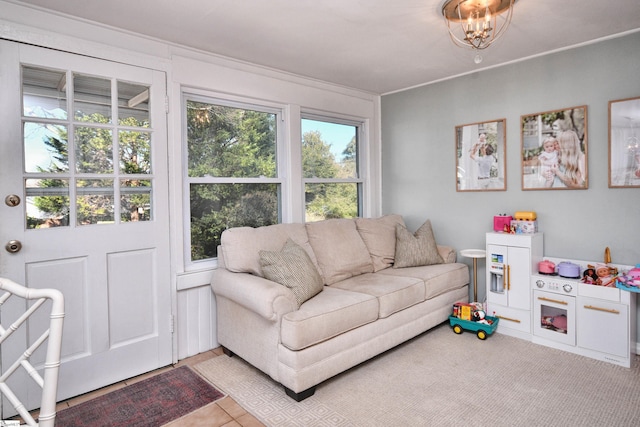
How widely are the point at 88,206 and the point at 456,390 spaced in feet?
8.69

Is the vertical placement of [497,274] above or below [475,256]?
below

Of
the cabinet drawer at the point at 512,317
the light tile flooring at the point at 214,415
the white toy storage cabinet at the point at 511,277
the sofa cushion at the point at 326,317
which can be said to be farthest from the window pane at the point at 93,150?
the cabinet drawer at the point at 512,317

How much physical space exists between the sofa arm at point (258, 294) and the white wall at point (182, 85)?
36cm

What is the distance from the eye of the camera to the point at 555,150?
10.6ft

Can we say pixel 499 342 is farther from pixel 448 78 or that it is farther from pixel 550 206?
pixel 448 78

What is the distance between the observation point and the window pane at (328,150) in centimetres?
393

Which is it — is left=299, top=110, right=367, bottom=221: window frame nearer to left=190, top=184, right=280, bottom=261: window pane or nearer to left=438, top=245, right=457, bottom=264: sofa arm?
left=190, top=184, right=280, bottom=261: window pane

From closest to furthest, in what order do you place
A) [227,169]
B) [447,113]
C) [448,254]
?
[227,169] → [448,254] → [447,113]

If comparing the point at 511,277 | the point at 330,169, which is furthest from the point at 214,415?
the point at 330,169

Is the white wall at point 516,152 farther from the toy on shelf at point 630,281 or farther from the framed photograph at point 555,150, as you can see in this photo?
the toy on shelf at point 630,281

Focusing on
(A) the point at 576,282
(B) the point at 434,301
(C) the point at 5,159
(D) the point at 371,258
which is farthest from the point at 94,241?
(A) the point at 576,282

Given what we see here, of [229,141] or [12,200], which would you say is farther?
[229,141]

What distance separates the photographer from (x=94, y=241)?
8.20 ft

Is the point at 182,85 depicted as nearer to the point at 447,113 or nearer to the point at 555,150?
the point at 447,113
